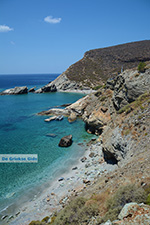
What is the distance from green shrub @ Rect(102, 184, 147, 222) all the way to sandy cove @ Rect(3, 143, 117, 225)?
757 centimetres

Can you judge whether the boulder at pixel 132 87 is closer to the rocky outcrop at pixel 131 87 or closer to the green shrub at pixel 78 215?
the rocky outcrop at pixel 131 87

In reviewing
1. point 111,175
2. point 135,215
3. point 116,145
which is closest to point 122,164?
point 111,175

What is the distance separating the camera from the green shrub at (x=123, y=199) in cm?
672

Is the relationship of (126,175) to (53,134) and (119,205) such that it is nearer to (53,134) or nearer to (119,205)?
(119,205)

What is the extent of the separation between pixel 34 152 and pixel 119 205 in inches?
726

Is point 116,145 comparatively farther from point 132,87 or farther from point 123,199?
point 132,87

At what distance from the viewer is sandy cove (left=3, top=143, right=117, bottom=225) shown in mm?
12906

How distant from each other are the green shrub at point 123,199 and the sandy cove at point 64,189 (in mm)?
7571

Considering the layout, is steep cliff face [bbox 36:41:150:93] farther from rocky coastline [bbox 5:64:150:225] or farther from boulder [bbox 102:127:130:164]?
boulder [bbox 102:127:130:164]

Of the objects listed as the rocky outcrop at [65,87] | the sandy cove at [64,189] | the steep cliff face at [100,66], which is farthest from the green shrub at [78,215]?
the steep cliff face at [100,66]

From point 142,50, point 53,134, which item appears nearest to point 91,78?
point 142,50

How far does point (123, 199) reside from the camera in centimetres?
717

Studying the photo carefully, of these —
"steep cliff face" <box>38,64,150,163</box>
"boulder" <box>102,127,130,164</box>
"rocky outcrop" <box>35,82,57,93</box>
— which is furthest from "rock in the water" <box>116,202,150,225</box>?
"rocky outcrop" <box>35,82,57,93</box>

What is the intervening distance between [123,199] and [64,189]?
10.0m
